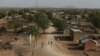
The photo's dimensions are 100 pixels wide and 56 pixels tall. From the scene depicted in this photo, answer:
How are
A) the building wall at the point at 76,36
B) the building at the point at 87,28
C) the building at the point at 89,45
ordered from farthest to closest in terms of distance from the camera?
the building at the point at 87,28 < the building wall at the point at 76,36 < the building at the point at 89,45

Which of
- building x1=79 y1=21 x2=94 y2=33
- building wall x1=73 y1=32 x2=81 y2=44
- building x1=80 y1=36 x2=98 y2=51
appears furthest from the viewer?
building x1=79 y1=21 x2=94 y2=33

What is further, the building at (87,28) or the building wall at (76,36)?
the building at (87,28)

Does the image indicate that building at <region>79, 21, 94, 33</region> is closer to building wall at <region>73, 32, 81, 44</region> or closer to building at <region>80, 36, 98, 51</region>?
building wall at <region>73, 32, 81, 44</region>

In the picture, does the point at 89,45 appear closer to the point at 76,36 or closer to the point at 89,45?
the point at 89,45

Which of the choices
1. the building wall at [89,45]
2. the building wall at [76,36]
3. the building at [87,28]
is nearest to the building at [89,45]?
the building wall at [89,45]

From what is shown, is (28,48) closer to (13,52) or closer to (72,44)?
(13,52)

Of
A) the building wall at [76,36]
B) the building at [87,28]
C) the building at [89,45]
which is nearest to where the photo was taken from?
the building at [89,45]

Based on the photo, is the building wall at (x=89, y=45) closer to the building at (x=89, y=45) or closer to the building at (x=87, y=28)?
the building at (x=89, y=45)

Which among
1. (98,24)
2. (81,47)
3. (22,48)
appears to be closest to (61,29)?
(98,24)

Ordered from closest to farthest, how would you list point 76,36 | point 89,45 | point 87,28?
point 89,45 < point 76,36 < point 87,28

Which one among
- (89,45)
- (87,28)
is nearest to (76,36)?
(89,45)

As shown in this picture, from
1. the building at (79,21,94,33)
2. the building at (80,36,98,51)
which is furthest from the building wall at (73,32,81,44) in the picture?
the building at (79,21,94,33)

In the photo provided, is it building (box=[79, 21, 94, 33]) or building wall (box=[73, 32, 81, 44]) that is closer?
building wall (box=[73, 32, 81, 44])
